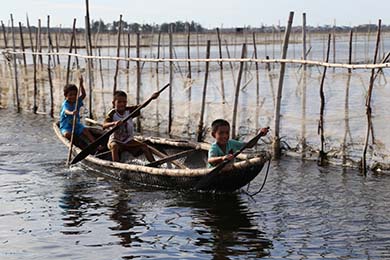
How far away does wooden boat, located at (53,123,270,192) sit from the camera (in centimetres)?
796

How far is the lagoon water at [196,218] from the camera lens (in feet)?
21.0

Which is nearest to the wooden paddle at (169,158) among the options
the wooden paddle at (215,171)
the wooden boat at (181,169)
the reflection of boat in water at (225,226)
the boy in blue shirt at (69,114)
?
the wooden boat at (181,169)

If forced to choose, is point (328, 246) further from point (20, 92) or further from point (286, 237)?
point (20, 92)

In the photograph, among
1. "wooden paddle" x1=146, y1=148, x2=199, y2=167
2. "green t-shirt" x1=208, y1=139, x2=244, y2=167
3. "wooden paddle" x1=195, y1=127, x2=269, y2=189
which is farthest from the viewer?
"wooden paddle" x1=146, y1=148, x2=199, y2=167

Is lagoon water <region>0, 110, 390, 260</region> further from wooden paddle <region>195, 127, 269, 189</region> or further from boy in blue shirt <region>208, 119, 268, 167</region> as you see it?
boy in blue shirt <region>208, 119, 268, 167</region>

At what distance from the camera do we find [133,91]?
2011cm

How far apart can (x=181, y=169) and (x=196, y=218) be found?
116 cm

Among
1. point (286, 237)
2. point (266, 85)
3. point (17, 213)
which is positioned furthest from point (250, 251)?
point (266, 85)

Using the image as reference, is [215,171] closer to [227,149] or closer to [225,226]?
[227,149]

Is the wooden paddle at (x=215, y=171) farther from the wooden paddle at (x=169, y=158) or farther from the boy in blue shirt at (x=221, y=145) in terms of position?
the wooden paddle at (x=169, y=158)

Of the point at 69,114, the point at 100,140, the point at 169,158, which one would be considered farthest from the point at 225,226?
the point at 69,114

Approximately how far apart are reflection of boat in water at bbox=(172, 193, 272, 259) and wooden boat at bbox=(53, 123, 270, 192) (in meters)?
0.18

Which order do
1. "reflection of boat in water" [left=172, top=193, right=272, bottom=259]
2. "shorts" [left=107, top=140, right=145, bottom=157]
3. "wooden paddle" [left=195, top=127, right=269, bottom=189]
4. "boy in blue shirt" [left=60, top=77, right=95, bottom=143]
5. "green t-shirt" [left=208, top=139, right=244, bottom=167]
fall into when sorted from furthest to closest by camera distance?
1. "boy in blue shirt" [left=60, top=77, right=95, bottom=143]
2. "shorts" [left=107, top=140, right=145, bottom=157]
3. "green t-shirt" [left=208, top=139, right=244, bottom=167]
4. "wooden paddle" [left=195, top=127, right=269, bottom=189]
5. "reflection of boat in water" [left=172, top=193, right=272, bottom=259]

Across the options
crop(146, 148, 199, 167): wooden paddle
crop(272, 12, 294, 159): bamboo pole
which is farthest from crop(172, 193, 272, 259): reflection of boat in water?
crop(272, 12, 294, 159): bamboo pole
